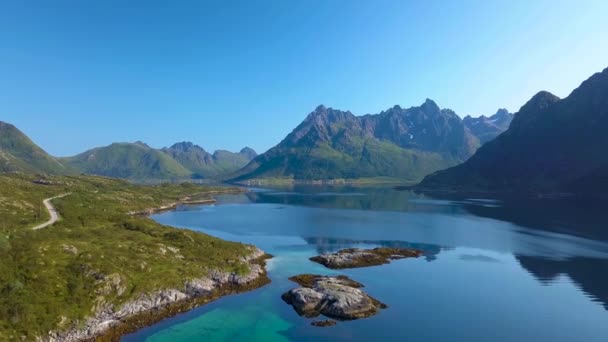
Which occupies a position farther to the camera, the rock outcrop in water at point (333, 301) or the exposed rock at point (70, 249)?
the exposed rock at point (70, 249)

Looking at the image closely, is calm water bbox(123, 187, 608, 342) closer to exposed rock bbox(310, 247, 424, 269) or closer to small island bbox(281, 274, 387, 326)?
small island bbox(281, 274, 387, 326)

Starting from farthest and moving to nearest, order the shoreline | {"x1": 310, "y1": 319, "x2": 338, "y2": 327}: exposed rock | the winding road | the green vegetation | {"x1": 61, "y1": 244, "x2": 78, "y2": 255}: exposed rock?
1. the winding road
2. {"x1": 61, "y1": 244, "x2": 78, "y2": 255}: exposed rock
3. {"x1": 310, "y1": 319, "x2": 338, "y2": 327}: exposed rock
4. the shoreline
5. the green vegetation

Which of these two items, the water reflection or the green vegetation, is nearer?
the green vegetation

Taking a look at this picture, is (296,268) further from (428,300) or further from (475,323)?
(475,323)

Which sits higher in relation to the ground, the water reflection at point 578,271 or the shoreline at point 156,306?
the water reflection at point 578,271

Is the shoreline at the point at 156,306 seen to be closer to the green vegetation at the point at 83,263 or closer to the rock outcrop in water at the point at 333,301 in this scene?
the green vegetation at the point at 83,263

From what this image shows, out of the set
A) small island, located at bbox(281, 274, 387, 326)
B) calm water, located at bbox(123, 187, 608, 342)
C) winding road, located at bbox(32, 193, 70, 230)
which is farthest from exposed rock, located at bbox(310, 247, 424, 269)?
winding road, located at bbox(32, 193, 70, 230)

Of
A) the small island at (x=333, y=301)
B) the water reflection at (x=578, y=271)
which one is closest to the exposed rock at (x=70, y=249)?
the small island at (x=333, y=301)

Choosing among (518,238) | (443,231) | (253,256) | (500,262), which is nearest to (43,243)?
(253,256)
